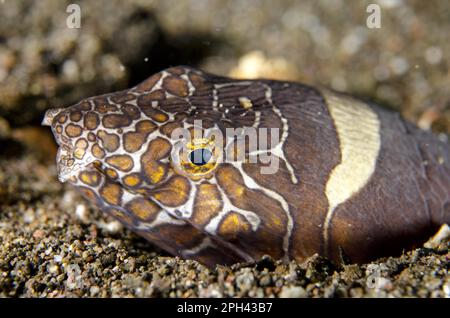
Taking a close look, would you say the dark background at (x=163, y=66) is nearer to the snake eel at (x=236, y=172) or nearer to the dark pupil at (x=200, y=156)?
the snake eel at (x=236, y=172)

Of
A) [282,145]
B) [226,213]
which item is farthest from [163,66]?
[226,213]

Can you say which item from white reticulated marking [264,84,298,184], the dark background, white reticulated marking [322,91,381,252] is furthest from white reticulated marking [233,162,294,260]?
the dark background

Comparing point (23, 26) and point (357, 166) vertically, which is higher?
point (23, 26)

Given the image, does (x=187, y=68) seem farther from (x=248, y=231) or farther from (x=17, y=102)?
(x=17, y=102)

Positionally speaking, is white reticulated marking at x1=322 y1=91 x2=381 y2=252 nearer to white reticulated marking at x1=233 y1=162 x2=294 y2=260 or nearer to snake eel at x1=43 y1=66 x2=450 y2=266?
snake eel at x1=43 y1=66 x2=450 y2=266
